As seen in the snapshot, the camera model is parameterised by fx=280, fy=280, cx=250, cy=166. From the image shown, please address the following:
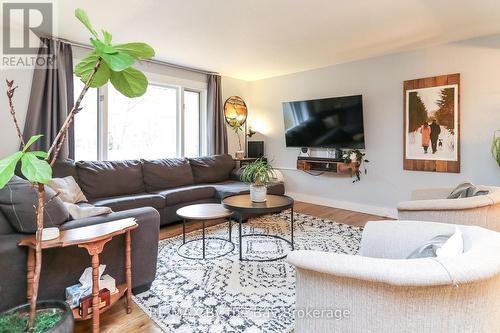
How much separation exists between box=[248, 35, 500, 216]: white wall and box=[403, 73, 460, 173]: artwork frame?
8 centimetres

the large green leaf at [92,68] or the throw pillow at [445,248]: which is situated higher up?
the large green leaf at [92,68]

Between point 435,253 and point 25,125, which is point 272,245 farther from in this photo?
point 25,125

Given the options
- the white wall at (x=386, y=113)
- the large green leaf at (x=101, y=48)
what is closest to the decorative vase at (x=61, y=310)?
the large green leaf at (x=101, y=48)

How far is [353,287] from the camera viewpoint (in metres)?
0.98

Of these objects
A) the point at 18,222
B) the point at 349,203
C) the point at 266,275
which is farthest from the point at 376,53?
the point at 18,222

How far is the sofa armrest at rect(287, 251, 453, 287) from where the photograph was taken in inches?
33.2

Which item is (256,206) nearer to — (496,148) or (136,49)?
(136,49)

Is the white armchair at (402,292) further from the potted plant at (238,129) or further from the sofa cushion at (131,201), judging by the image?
the potted plant at (238,129)

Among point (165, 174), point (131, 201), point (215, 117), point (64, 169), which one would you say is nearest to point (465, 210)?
point (131, 201)

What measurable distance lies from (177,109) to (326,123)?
251 centimetres

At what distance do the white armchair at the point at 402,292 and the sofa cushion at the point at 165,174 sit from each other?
3.18m

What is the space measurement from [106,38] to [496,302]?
5.73 ft

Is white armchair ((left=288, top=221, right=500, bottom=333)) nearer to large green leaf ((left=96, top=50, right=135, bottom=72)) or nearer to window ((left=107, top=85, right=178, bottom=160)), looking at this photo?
large green leaf ((left=96, top=50, right=135, bottom=72))

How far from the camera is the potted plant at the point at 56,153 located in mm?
997
